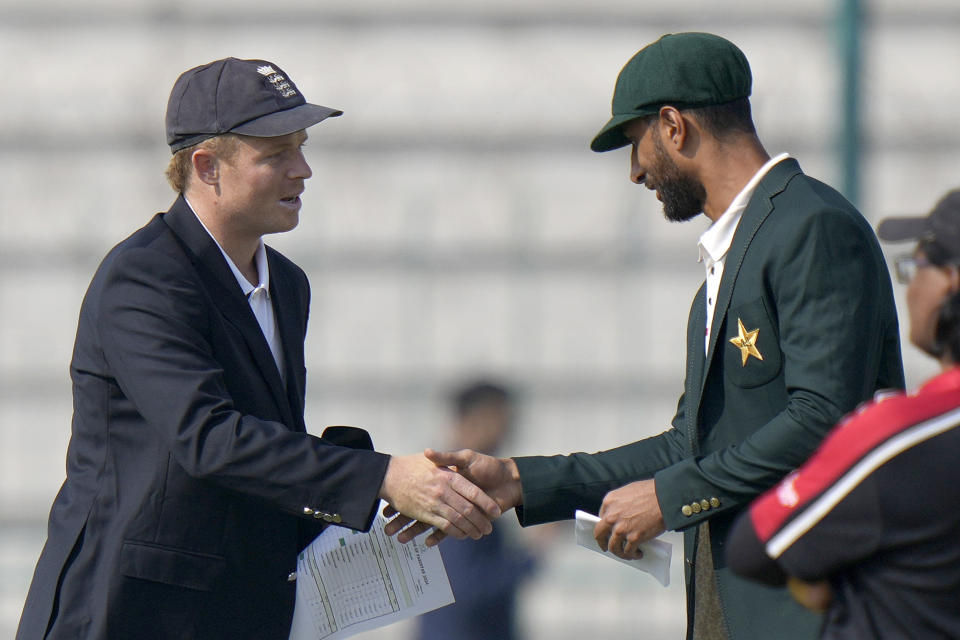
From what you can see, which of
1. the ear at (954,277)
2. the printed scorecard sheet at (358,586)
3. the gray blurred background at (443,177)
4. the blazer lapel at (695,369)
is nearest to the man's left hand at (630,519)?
the blazer lapel at (695,369)

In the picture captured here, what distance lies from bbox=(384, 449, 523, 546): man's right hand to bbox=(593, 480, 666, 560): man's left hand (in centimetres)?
36

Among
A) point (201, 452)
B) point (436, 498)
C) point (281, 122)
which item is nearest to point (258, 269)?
point (281, 122)

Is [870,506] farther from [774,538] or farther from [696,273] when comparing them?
[696,273]

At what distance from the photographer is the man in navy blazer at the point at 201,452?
2.52 meters

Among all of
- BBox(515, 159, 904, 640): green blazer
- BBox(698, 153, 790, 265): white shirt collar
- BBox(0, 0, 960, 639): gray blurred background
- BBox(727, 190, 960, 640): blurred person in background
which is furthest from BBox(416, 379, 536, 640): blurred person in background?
BBox(727, 190, 960, 640): blurred person in background

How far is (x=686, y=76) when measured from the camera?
8.33ft

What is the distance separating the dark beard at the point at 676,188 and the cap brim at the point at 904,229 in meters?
0.71

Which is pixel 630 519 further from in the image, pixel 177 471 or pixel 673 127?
pixel 177 471

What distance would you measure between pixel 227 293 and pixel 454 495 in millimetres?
633

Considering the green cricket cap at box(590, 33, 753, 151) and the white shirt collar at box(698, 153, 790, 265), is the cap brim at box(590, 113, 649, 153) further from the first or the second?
the white shirt collar at box(698, 153, 790, 265)

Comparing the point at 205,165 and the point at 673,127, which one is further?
the point at 205,165

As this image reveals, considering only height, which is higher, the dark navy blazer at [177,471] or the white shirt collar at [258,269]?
the white shirt collar at [258,269]

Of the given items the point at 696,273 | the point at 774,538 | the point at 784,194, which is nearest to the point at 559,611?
the point at 696,273

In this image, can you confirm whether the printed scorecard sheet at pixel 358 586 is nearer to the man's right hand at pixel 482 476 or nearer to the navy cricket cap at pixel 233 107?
the man's right hand at pixel 482 476
